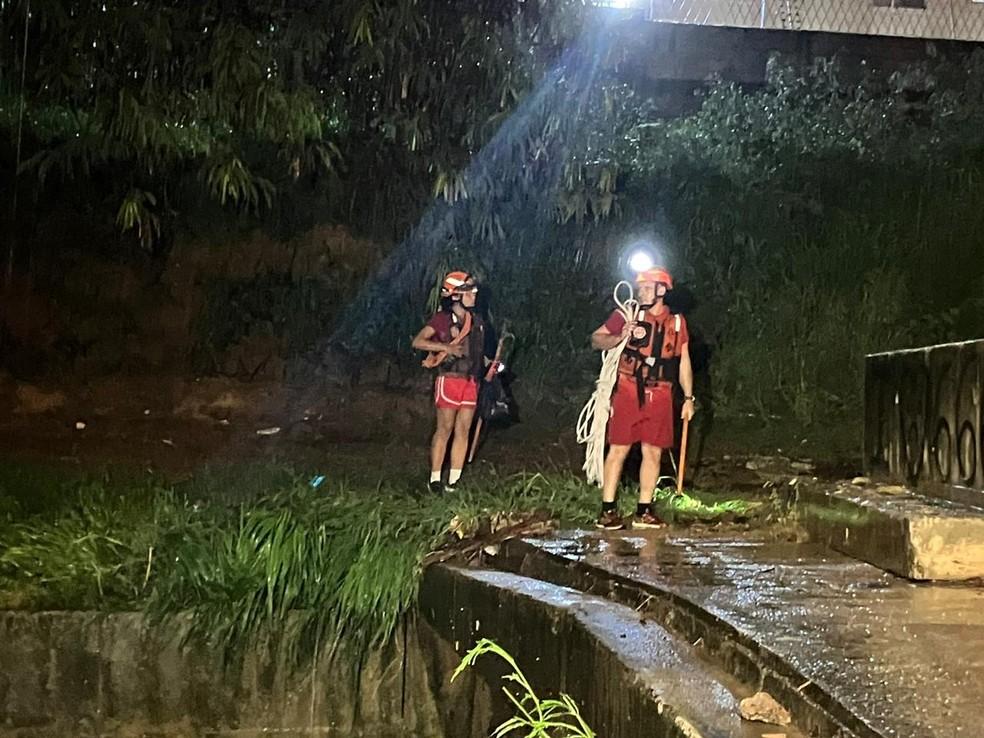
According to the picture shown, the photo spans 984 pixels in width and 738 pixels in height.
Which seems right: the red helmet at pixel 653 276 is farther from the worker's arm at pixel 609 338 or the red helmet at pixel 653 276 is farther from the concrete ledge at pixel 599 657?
the concrete ledge at pixel 599 657

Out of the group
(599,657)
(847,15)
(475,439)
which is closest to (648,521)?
(475,439)

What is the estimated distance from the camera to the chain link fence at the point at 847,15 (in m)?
9.75

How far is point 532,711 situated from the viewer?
375 cm

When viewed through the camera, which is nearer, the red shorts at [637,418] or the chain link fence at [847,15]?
the red shorts at [637,418]

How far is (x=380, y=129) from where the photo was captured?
8266 mm

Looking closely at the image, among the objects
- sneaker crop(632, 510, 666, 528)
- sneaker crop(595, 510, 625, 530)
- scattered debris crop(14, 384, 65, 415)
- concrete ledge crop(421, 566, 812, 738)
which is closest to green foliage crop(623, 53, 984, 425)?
sneaker crop(632, 510, 666, 528)

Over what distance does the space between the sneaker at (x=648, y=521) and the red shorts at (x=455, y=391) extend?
1.61 metres

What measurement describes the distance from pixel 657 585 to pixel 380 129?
5.43 m

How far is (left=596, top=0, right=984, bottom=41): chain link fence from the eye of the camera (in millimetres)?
9750

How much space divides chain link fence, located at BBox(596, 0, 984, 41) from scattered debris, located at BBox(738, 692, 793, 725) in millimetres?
8247

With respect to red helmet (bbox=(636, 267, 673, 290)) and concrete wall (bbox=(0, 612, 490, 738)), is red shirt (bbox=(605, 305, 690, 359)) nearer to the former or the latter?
red helmet (bbox=(636, 267, 673, 290))

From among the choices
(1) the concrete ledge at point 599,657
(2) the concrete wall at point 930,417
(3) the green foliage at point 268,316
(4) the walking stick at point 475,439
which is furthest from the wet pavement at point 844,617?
(3) the green foliage at point 268,316

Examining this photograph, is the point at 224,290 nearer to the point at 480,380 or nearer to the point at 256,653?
the point at 480,380

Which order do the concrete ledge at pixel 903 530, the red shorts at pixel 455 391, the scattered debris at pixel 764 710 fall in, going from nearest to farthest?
the scattered debris at pixel 764 710 → the concrete ledge at pixel 903 530 → the red shorts at pixel 455 391
